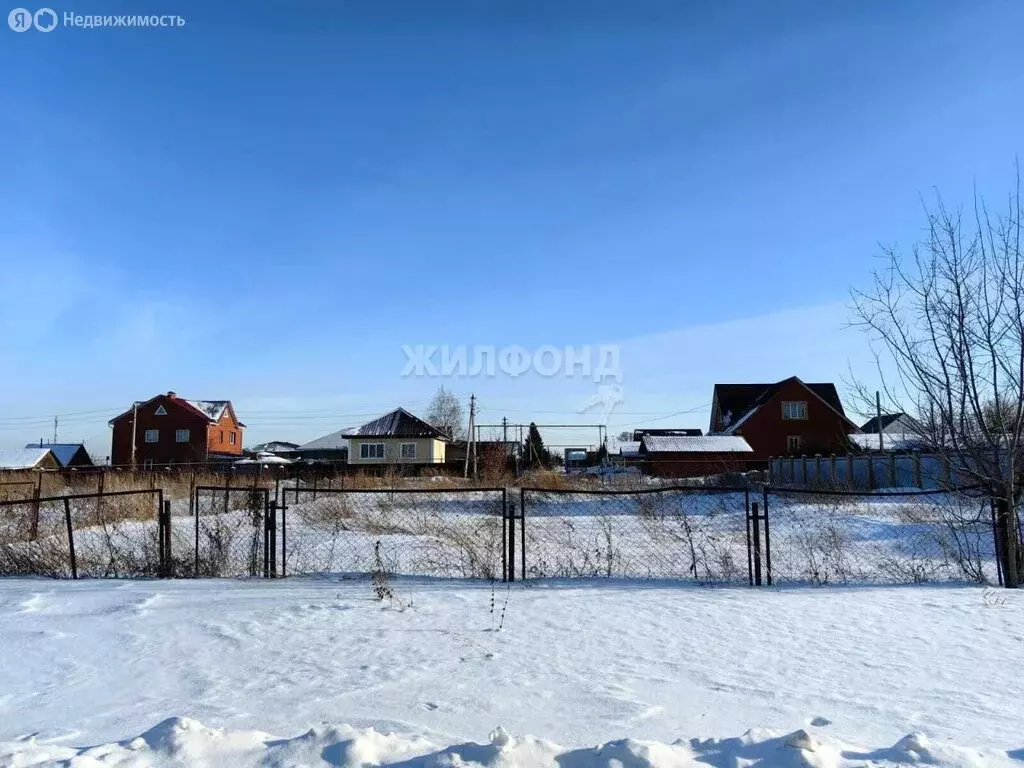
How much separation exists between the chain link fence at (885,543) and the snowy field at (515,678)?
1.00 metres

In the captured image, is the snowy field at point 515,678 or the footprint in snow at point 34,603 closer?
the snowy field at point 515,678

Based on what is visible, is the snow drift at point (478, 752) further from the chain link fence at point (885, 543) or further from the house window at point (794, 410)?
the house window at point (794, 410)

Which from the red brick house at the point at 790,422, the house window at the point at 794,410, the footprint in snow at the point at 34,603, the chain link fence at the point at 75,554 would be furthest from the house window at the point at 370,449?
the footprint in snow at the point at 34,603

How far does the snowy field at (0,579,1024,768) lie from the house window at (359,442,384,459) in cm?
3906

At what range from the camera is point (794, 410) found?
4397cm

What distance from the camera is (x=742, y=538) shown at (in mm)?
12031

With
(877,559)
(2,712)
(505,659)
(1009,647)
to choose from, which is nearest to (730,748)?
(505,659)

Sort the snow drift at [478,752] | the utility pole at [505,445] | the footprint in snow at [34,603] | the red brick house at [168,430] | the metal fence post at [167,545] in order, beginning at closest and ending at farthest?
the snow drift at [478,752] → the footprint in snow at [34,603] → the metal fence post at [167,545] → the utility pole at [505,445] → the red brick house at [168,430]

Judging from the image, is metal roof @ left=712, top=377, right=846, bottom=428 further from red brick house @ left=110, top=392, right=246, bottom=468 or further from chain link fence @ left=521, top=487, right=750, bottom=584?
red brick house @ left=110, top=392, right=246, bottom=468

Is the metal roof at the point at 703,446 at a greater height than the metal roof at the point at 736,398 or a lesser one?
lesser

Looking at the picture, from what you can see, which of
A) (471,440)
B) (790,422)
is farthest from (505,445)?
(790,422)

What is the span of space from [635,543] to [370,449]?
120ft

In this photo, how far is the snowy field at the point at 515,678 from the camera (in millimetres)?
3213

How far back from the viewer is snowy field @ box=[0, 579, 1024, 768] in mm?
3213
